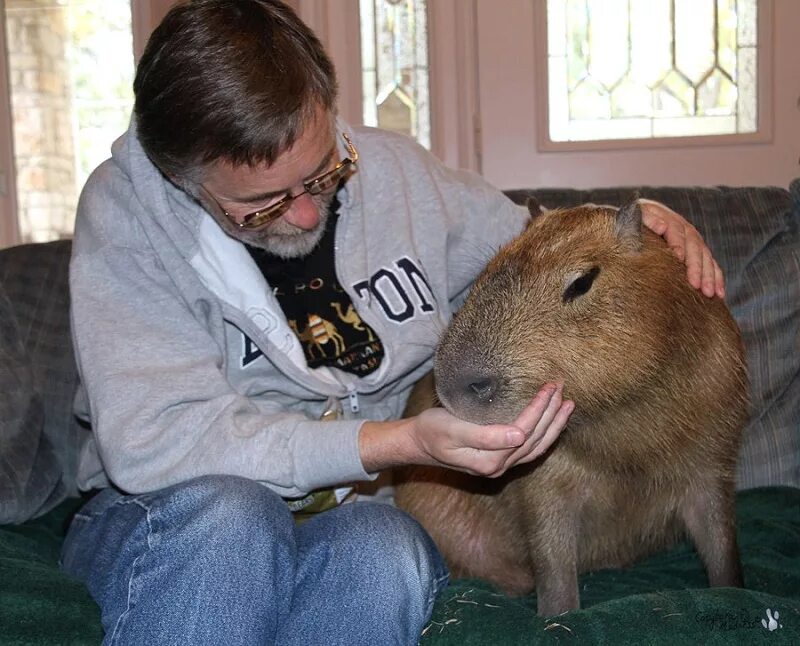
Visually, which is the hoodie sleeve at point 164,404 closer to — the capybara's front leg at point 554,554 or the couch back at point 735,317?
the capybara's front leg at point 554,554

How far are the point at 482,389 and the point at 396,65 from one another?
2.67m

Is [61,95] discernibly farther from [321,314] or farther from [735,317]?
[735,317]

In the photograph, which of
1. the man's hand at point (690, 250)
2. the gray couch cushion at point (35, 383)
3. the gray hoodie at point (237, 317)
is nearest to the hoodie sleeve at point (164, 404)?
the gray hoodie at point (237, 317)

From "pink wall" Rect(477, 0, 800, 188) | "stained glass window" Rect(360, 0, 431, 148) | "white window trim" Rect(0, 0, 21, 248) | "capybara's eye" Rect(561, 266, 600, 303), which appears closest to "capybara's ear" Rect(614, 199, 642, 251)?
"capybara's eye" Rect(561, 266, 600, 303)

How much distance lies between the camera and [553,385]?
5.57 ft

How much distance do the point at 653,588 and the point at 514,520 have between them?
32cm

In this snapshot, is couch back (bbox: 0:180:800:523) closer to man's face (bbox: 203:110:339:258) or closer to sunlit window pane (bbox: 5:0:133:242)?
man's face (bbox: 203:110:339:258)

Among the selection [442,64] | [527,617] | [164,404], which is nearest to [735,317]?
[527,617]

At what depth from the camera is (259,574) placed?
1.62 meters

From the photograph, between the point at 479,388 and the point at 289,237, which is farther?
the point at 289,237

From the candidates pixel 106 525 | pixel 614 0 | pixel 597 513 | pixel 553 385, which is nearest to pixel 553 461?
pixel 597 513

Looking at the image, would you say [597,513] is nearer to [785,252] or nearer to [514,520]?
[514,520]

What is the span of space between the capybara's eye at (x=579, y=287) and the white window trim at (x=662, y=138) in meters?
2.34

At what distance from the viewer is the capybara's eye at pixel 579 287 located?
179cm
